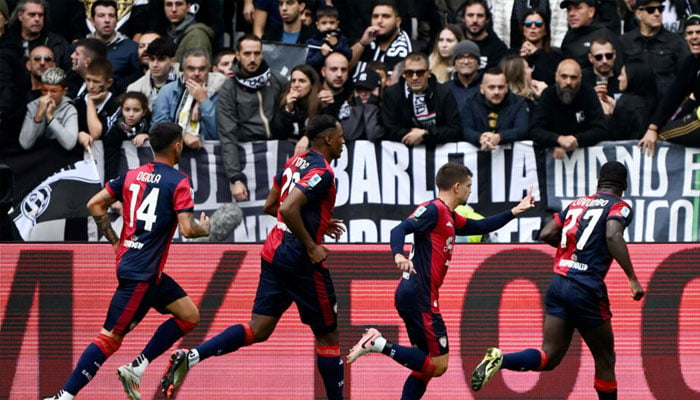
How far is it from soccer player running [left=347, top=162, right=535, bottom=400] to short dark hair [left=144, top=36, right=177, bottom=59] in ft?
16.2

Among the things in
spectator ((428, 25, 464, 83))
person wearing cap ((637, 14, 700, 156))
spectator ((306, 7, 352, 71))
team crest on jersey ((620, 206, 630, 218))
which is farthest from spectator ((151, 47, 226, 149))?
team crest on jersey ((620, 206, 630, 218))

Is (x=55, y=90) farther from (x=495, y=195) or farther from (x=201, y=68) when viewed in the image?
(x=495, y=195)

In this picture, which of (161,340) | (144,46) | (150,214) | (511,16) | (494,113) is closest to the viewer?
(150,214)

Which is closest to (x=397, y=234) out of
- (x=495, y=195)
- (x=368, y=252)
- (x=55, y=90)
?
(x=368, y=252)

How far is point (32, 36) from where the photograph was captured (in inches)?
605

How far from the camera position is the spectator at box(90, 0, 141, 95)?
15.3 metres

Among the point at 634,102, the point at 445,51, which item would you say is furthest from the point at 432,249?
the point at 445,51

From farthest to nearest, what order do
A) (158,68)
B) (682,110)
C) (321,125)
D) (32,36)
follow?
(32,36)
(158,68)
(682,110)
(321,125)

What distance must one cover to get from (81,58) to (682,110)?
6.78 meters

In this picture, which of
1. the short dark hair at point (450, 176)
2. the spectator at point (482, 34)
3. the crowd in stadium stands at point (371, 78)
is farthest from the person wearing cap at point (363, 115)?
the short dark hair at point (450, 176)

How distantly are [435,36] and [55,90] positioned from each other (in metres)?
4.69

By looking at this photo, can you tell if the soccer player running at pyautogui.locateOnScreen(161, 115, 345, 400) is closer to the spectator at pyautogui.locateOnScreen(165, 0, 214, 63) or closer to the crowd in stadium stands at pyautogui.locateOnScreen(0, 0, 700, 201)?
the crowd in stadium stands at pyautogui.locateOnScreen(0, 0, 700, 201)

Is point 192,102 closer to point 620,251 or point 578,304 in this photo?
point 578,304

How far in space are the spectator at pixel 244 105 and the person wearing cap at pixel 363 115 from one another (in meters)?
0.82
